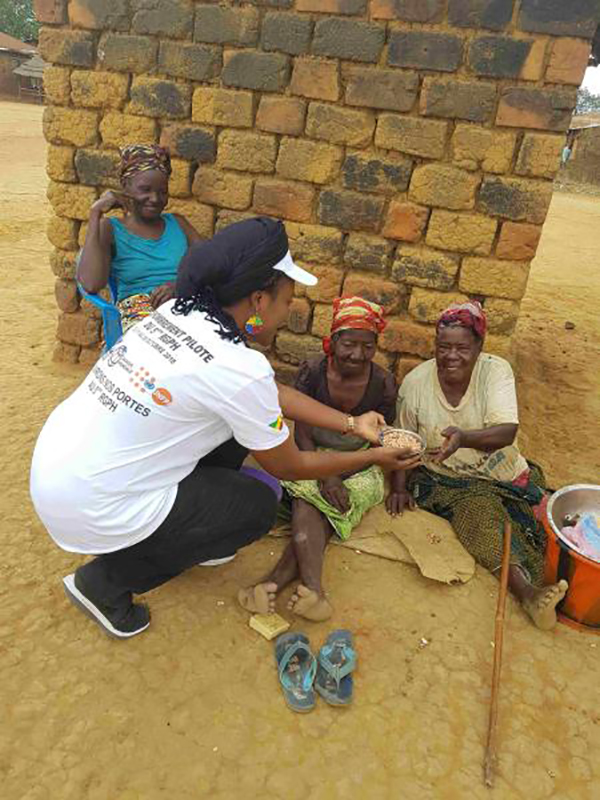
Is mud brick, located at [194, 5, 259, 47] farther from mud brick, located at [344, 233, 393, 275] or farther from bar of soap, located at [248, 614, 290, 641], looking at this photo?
bar of soap, located at [248, 614, 290, 641]

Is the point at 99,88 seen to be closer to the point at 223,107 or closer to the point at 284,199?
the point at 223,107

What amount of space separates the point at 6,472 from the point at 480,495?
8.10 feet

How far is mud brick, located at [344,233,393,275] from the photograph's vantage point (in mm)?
3662

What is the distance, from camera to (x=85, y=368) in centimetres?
452

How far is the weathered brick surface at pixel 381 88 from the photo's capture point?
130 inches

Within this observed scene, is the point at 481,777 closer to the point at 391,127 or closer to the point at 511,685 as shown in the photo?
the point at 511,685

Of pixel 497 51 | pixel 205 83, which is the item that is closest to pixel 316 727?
pixel 497 51

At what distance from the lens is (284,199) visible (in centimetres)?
374

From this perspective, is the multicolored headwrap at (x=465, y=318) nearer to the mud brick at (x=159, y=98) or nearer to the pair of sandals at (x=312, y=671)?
the pair of sandals at (x=312, y=671)

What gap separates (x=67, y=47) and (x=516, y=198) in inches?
→ 112

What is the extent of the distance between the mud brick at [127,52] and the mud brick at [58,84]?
0.91 feet

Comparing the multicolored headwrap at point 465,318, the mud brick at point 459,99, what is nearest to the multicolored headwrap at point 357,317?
the multicolored headwrap at point 465,318

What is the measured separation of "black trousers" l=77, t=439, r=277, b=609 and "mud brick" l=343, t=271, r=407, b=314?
5.65 feet

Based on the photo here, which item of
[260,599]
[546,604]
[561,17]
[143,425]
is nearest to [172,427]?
[143,425]
